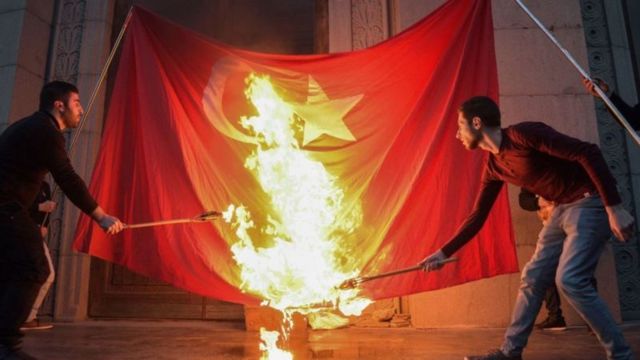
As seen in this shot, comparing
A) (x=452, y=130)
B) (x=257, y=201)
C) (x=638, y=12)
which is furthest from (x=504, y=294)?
(x=638, y=12)

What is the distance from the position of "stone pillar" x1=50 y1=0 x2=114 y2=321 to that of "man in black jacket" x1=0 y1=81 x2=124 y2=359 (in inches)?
123

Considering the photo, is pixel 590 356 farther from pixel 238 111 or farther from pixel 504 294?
pixel 238 111

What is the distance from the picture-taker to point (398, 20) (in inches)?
238

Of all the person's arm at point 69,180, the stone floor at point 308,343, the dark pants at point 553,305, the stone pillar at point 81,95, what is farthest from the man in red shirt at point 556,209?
the stone pillar at point 81,95

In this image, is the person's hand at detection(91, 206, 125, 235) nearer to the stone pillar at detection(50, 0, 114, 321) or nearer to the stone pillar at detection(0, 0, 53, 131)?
the stone pillar at detection(50, 0, 114, 321)

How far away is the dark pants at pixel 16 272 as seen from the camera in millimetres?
2910

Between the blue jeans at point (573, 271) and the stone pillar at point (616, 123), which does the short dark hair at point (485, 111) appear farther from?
the stone pillar at point (616, 123)

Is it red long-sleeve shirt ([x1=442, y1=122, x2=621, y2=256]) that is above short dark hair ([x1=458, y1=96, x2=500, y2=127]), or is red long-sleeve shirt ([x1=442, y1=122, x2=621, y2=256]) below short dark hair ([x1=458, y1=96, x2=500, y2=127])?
below

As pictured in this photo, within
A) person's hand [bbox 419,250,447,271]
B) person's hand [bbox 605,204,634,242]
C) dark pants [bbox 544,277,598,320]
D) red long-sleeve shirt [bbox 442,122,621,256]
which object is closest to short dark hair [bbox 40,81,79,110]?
person's hand [bbox 419,250,447,271]

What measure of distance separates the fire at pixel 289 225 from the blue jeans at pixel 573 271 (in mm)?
1336

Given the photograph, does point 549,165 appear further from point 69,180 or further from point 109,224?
point 69,180

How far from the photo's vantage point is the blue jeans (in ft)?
8.96

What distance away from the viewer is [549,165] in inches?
120

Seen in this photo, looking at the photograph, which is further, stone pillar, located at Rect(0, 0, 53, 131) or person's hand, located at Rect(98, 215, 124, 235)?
stone pillar, located at Rect(0, 0, 53, 131)
